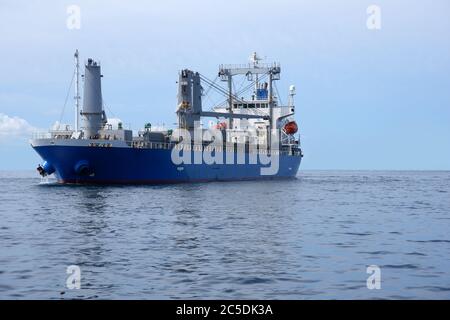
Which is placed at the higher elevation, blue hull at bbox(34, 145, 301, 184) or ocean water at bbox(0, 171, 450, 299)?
blue hull at bbox(34, 145, 301, 184)

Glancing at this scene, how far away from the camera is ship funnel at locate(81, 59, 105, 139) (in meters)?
66.0

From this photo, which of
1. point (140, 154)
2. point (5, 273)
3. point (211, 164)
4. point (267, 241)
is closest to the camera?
point (5, 273)

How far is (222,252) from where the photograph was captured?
22.0 m

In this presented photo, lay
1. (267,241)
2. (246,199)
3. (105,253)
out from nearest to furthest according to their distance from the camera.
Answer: (105,253), (267,241), (246,199)

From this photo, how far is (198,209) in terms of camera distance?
131 ft

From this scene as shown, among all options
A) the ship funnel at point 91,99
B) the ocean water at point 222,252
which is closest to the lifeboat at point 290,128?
the ship funnel at point 91,99

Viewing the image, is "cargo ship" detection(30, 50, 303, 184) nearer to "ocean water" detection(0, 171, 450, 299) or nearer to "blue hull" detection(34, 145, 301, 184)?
"blue hull" detection(34, 145, 301, 184)

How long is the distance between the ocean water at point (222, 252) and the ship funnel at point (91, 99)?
2657 cm

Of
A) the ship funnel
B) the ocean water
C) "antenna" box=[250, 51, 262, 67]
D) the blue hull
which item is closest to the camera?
the ocean water

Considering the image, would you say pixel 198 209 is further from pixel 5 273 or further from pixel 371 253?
pixel 5 273

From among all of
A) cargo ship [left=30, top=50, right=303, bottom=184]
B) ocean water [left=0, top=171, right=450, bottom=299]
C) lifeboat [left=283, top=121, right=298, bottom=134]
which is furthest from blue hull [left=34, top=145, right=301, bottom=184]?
lifeboat [left=283, top=121, right=298, bottom=134]

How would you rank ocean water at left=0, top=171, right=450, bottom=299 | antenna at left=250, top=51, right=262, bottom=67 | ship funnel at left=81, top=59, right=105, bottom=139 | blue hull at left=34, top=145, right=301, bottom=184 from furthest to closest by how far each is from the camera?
1. antenna at left=250, top=51, right=262, bottom=67
2. ship funnel at left=81, top=59, right=105, bottom=139
3. blue hull at left=34, top=145, right=301, bottom=184
4. ocean water at left=0, top=171, right=450, bottom=299
